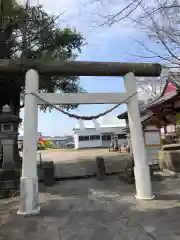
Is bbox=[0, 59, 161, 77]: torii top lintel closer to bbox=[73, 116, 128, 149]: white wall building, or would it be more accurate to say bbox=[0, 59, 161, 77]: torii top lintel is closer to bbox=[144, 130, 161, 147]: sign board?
bbox=[144, 130, 161, 147]: sign board

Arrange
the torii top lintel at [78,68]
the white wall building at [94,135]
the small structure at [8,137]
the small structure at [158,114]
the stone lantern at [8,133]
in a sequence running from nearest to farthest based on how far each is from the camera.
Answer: the torii top lintel at [78,68] → the small structure at [8,137] → the stone lantern at [8,133] → the small structure at [158,114] → the white wall building at [94,135]

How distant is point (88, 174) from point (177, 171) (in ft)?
12.3

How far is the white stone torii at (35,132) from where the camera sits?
6.00 meters

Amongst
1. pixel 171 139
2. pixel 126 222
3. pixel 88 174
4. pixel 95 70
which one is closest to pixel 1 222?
pixel 126 222

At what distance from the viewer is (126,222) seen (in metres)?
5.11

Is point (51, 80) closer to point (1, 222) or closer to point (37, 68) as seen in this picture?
point (37, 68)

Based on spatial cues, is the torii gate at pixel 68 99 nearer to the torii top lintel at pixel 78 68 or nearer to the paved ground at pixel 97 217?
the torii top lintel at pixel 78 68

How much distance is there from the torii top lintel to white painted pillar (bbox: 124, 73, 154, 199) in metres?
0.29

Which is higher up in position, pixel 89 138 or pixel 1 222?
pixel 89 138

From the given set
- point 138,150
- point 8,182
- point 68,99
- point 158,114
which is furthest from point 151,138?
point 68,99

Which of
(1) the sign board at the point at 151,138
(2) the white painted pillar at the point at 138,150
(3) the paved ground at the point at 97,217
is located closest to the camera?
(3) the paved ground at the point at 97,217

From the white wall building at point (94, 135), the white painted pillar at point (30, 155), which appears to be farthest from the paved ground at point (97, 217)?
the white wall building at point (94, 135)

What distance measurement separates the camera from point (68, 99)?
6.76 metres

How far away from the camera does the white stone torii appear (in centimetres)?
600
